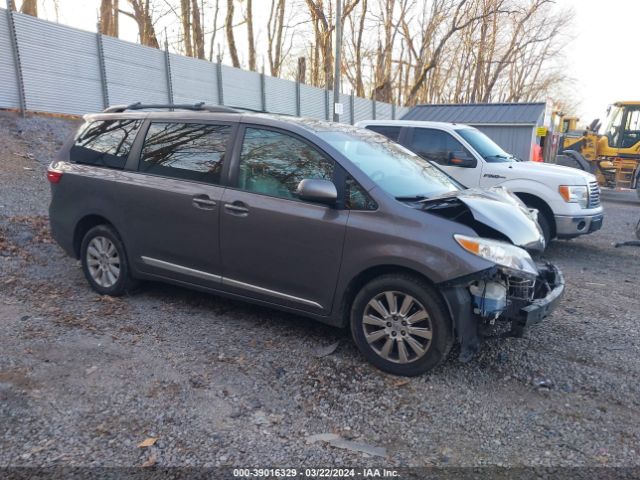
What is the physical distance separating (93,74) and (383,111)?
62.0ft

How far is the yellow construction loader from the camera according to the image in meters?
17.8

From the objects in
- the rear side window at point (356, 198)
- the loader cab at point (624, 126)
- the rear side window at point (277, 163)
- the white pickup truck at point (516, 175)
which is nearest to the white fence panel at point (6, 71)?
the white pickup truck at point (516, 175)

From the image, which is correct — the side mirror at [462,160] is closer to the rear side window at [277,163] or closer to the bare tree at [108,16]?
the rear side window at [277,163]

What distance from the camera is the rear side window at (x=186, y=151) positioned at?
14.7 ft

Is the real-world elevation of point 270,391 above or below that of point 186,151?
below

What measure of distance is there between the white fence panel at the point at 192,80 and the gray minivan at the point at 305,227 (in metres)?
12.9

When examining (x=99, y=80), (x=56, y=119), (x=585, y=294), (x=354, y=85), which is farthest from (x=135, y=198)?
(x=354, y=85)

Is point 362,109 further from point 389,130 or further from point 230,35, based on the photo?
point 389,130

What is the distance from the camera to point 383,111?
99.1ft

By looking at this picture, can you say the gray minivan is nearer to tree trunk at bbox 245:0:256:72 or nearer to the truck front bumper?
the truck front bumper

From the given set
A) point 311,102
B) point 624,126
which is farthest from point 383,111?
point 624,126

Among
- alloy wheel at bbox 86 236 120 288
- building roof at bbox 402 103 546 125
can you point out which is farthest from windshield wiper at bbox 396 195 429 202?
building roof at bbox 402 103 546 125

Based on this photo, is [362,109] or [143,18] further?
[362,109]

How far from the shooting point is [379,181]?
3992 millimetres
